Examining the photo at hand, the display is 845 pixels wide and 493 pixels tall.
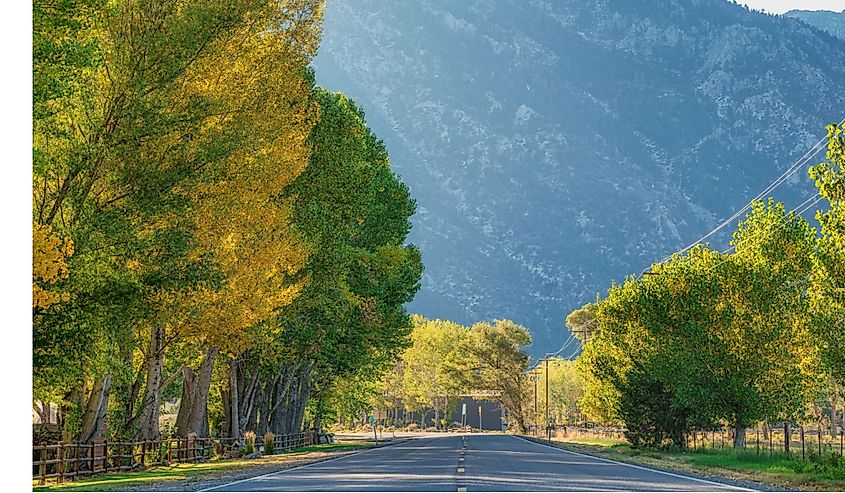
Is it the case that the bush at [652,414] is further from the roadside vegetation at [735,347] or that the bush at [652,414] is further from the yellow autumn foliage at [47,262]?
the yellow autumn foliage at [47,262]

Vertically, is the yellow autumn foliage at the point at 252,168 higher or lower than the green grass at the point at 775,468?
higher

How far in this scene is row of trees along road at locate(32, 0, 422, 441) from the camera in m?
24.9

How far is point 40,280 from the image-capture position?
2288 centimetres

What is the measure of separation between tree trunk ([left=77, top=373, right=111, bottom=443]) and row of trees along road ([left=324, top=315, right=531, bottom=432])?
31446 mm

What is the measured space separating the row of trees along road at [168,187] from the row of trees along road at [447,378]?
28.2 metres

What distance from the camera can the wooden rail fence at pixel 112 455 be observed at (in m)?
29.1

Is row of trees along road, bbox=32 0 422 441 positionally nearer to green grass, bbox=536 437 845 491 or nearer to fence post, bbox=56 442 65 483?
fence post, bbox=56 442 65 483

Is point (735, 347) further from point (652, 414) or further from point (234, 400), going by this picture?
point (234, 400)

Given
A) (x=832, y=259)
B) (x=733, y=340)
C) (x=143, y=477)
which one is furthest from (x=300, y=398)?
(x=832, y=259)

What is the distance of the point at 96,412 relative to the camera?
110 feet

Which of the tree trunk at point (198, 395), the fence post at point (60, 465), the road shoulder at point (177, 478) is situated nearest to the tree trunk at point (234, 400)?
the tree trunk at point (198, 395)

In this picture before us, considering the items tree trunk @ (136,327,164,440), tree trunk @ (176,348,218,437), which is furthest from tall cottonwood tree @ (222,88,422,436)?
tree trunk @ (136,327,164,440)

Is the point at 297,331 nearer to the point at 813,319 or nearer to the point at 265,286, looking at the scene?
the point at 265,286

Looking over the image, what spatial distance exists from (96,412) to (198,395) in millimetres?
10581
